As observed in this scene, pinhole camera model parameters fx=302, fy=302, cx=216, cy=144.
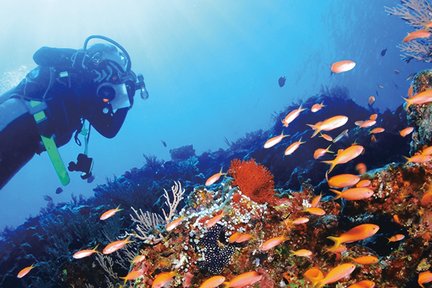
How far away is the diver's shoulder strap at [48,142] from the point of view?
6.44 meters

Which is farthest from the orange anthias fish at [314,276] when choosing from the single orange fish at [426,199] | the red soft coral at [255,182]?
the single orange fish at [426,199]

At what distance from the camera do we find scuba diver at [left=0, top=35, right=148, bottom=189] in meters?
6.45

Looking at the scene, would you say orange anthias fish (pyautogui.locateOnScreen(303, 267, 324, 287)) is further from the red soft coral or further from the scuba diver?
the scuba diver

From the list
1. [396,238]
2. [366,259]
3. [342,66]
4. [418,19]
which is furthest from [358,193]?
[418,19]

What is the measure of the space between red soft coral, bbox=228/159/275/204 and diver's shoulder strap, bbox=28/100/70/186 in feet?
13.1

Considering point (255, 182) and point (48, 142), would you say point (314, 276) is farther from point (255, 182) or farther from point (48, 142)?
point (48, 142)

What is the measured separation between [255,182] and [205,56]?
9975 centimetres

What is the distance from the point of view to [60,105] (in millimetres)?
6934

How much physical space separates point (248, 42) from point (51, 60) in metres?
86.4

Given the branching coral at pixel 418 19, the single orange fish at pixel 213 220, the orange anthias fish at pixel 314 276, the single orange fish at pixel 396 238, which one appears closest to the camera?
the orange anthias fish at pixel 314 276

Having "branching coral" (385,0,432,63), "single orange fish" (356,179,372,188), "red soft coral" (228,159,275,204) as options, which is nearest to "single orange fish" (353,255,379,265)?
"single orange fish" (356,179,372,188)

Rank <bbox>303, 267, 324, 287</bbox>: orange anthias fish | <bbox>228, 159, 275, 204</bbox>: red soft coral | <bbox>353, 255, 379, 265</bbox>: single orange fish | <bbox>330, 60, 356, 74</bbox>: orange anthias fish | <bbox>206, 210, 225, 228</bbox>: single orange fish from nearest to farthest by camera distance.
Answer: <bbox>303, 267, 324, 287</bbox>: orange anthias fish < <bbox>353, 255, 379, 265</bbox>: single orange fish < <bbox>206, 210, 225, 228</bbox>: single orange fish < <bbox>228, 159, 275, 204</bbox>: red soft coral < <bbox>330, 60, 356, 74</bbox>: orange anthias fish

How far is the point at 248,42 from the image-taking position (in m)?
87.9

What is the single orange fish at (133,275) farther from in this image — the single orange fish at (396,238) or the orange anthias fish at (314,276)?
the single orange fish at (396,238)
